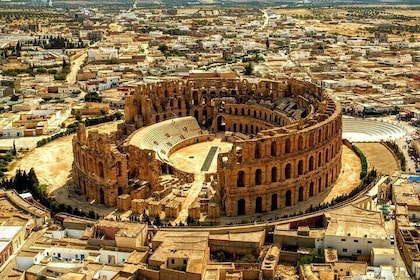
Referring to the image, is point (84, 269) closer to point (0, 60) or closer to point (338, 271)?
point (338, 271)

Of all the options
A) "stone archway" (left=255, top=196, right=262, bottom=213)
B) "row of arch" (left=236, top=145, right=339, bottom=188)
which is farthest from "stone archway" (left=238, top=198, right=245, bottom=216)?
"row of arch" (left=236, top=145, right=339, bottom=188)

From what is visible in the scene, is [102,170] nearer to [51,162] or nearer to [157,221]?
[157,221]

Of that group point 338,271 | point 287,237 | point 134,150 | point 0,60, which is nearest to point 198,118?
point 134,150

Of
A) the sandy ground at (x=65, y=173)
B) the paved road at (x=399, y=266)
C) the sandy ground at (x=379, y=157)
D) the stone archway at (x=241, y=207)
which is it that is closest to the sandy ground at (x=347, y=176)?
the sandy ground at (x=65, y=173)

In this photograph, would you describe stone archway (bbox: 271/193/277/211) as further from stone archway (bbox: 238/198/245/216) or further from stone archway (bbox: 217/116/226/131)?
stone archway (bbox: 217/116/226/131)

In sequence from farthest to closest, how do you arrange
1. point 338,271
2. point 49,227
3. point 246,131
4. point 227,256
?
point 246,131 → point 49,227 → point 227,256 → point 338,271
